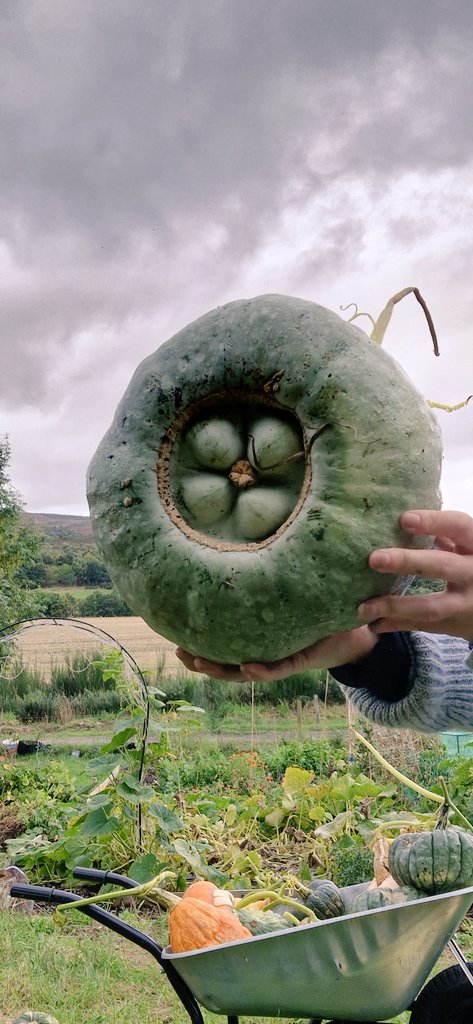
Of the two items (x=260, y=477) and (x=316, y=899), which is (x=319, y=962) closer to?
(x=316, y=899)

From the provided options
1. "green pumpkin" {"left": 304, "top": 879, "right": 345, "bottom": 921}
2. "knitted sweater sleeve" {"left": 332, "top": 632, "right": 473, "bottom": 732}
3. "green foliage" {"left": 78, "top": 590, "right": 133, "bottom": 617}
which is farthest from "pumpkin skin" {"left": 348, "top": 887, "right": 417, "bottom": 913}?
"green foliage" {"left": 78, "top": 590, "right": 133, "bottom": 617}

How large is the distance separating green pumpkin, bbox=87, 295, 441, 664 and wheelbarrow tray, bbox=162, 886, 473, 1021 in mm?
958

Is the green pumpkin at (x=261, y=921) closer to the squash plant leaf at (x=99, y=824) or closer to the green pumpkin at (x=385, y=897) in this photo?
the green pumpkin at (x=385, y=897)

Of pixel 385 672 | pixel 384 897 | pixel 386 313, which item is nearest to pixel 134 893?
pixel 384 897

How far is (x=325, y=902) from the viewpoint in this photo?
2588 mm

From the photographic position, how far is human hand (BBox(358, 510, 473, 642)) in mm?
1515

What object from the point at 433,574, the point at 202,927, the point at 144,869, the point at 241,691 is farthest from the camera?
the point at 241,691

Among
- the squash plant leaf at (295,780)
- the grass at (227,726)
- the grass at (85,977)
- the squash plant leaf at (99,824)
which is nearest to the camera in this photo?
the grass at (85,977)

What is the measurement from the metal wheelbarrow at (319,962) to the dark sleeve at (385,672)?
65 centimetres

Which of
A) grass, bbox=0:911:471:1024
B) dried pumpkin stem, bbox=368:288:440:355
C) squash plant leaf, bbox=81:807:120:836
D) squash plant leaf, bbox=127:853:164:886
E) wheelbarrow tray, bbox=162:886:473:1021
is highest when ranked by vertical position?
dried pumpkin stem, bbox=368:288:440:355

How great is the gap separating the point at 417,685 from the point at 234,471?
4.26 feet

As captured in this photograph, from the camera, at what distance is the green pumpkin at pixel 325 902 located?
8.47ft

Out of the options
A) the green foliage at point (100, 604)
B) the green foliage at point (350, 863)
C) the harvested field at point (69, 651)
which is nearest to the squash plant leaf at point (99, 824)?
the green foliage at point (350, 863)

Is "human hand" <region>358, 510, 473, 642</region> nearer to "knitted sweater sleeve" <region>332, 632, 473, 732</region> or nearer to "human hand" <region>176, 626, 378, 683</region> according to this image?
"human hand" <region>176, 626, 378, 683</region>
